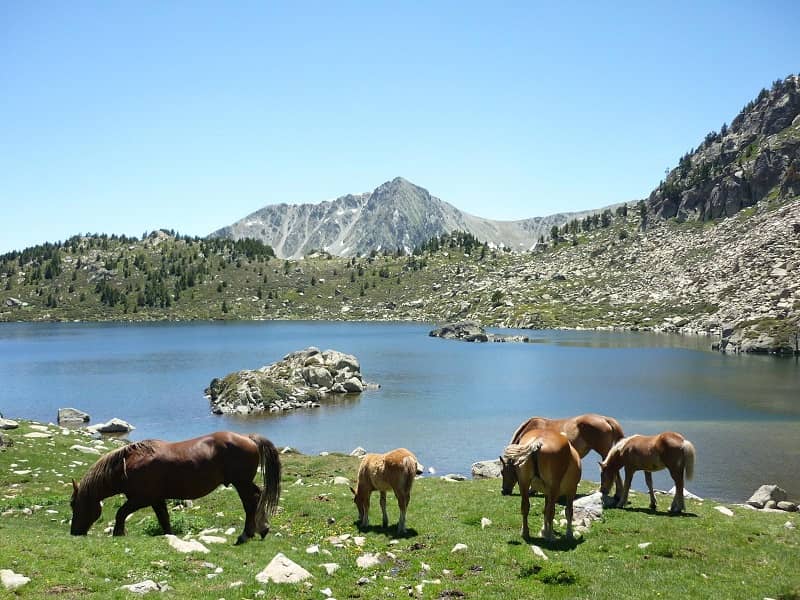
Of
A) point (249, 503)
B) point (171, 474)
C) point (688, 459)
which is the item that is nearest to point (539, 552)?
point (249, 503)

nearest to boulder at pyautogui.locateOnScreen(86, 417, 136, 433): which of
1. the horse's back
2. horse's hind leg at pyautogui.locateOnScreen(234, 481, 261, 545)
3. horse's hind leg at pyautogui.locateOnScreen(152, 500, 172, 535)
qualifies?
horse's hind leg at pyautogui.locateOnScreen(152, 500, 172, 535)

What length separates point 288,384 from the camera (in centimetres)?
7262

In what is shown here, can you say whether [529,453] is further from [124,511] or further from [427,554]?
[124,511]

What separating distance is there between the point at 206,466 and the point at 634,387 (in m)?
70.8

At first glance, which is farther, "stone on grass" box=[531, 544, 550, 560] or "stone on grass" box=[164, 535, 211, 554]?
"stone on grass" box=[531, 544, 550, 560]

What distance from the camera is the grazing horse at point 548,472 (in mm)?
16125

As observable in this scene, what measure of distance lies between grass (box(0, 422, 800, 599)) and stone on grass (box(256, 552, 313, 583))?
0.92ft

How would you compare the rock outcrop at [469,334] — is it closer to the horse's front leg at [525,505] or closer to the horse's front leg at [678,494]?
the horse's front leg at [678,494]

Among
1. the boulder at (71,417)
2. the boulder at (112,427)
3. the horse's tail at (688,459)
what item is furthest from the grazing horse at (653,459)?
the boulder at (71,417)

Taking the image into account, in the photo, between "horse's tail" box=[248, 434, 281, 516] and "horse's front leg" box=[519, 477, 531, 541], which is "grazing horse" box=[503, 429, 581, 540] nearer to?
"horse's front leg" box=[519, 477, 531, 541]

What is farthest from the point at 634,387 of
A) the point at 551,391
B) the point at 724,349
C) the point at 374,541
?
the point at 374,541

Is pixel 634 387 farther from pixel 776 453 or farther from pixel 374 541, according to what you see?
pixel 374 541

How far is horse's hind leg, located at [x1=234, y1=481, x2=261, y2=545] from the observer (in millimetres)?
15730

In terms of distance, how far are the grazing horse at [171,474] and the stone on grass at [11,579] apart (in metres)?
4.26
